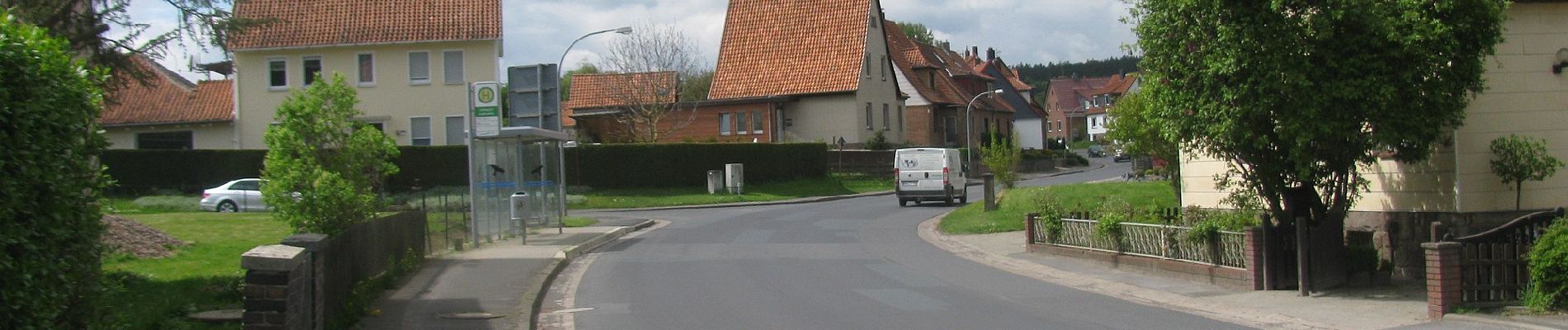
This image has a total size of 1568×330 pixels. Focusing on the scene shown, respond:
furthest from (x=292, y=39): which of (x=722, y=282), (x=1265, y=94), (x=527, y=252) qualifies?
(x=1265, y=94)

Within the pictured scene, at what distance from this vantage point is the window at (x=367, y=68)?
4212 cm

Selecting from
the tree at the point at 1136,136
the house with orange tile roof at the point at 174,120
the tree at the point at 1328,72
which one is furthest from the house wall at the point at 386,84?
the tree at the point at 1328,72

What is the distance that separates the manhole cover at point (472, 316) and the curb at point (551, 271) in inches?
13.5

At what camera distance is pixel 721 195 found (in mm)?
42906

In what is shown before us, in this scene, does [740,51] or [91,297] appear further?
[740,51]

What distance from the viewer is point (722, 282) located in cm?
1580

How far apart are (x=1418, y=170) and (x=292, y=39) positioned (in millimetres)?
36775

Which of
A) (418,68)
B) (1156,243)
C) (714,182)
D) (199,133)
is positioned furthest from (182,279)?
(199,133)

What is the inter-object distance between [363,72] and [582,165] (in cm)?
811

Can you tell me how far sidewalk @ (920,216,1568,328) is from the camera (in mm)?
11328

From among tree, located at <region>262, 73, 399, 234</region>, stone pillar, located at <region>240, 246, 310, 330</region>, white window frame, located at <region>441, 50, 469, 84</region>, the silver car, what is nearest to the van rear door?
white window frame, located at <region>441, 50, 469, 84</region>

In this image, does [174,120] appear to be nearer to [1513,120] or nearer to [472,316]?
[472,316]

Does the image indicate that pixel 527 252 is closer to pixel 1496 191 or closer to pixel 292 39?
pixel 1496 191

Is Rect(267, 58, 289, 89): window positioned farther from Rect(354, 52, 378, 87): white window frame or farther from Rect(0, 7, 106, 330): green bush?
Rect(0, 7, 106, 330): green bush
